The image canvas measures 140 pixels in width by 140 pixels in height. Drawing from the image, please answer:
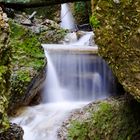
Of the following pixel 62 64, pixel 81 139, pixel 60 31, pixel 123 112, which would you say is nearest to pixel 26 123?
pixel 81 139

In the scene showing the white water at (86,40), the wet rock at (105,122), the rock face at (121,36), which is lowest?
the white water at (86,40)

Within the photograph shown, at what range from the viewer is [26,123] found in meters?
6.17

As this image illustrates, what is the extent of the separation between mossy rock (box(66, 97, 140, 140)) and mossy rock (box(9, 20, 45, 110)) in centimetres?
118

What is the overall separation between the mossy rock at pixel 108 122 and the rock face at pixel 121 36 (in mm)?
801

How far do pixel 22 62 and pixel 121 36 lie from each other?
272cm

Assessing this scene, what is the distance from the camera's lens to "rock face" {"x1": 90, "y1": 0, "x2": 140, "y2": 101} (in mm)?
4820

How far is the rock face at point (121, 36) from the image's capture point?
482 centimetres

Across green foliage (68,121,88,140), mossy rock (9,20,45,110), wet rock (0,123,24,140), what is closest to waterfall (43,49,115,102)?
mossy rock (9,20,45,110)

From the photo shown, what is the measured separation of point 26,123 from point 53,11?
9725mm

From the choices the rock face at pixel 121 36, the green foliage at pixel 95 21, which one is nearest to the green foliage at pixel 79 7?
the rock face at pixel 121 36

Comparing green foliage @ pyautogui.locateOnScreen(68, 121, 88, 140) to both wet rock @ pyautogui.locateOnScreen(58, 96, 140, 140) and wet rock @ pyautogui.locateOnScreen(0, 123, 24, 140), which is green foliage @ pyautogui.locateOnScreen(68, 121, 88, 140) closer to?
wet rock @ pyautogui.locateOnScreen(58, 96, 140, 140)

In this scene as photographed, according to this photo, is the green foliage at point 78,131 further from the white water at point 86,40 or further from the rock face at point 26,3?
the white water at point 86,40

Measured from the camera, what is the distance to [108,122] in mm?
5777

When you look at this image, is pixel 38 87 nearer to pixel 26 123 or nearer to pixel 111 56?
pixel 26 123
